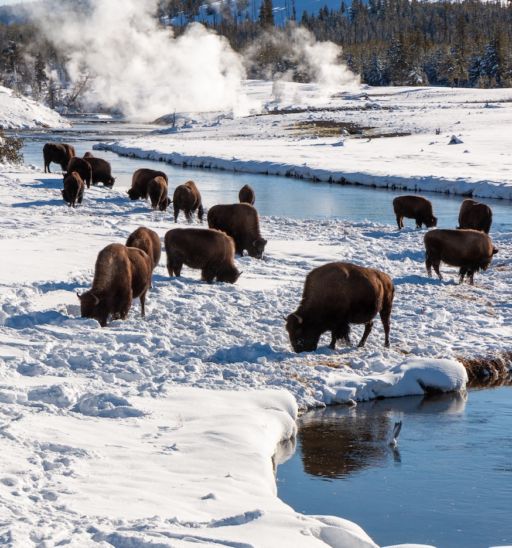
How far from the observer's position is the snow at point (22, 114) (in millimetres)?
79562

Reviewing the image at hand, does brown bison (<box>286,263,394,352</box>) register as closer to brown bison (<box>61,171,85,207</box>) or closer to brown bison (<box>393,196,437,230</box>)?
brown bison (<box>393,196,437,230</box>)

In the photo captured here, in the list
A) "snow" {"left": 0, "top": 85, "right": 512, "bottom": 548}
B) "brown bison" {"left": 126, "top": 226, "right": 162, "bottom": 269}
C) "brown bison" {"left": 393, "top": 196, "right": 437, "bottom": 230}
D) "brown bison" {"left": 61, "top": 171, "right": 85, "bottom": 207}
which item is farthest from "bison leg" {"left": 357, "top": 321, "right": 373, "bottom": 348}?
"brown bison" {"left": 61, "top": 171, "right": 85, "bottom": 207}

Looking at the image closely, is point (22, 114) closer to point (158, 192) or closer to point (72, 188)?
point (72, 188)

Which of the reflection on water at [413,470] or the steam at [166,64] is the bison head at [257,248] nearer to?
the reflection on water at [413,470]

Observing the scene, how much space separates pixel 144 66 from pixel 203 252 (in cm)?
11461

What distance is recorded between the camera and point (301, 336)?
11.4m

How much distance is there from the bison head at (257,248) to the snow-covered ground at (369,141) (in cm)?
1612

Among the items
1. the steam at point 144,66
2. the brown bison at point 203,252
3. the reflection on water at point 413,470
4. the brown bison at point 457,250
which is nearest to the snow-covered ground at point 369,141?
the steam at point 144,66

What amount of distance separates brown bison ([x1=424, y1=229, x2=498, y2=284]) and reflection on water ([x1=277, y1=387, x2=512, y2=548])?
6.34 meters

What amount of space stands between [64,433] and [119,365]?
250 centimetres

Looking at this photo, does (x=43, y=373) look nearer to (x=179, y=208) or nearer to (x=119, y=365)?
(x=119, y=365)

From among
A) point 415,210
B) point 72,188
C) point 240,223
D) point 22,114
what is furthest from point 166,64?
point 240,223

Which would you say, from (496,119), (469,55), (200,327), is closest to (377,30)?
(469,55)

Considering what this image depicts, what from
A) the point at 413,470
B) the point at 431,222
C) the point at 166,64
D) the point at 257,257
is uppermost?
the point at 166,64
